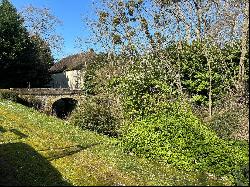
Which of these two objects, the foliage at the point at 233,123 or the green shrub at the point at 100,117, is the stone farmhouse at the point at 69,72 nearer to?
the green shrub at the point at 100,117

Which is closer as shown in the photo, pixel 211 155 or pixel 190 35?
pixel 211 155

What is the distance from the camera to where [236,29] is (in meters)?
33.0

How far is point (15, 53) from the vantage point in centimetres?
5431

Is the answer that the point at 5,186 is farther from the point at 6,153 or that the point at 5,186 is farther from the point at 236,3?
the point at 236,3

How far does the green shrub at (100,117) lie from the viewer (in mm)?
34031

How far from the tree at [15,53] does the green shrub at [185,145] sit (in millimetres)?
34575

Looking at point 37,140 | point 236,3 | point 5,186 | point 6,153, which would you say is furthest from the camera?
point 236,3

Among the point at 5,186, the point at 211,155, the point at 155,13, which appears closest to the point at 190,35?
the point at 155,13

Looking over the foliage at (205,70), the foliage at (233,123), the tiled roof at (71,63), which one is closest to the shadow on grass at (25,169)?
the foliage at (233,123)

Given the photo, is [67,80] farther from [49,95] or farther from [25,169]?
[25,169]

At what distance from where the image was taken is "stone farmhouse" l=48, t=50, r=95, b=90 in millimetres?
75938

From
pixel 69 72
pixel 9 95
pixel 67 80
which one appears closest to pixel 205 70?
pixel 9 95

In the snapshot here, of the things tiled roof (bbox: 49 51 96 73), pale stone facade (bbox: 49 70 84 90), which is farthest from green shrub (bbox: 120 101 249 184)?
pale stone facade (bbox: 49 70 84 90)

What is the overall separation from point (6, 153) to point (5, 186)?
6.03m
